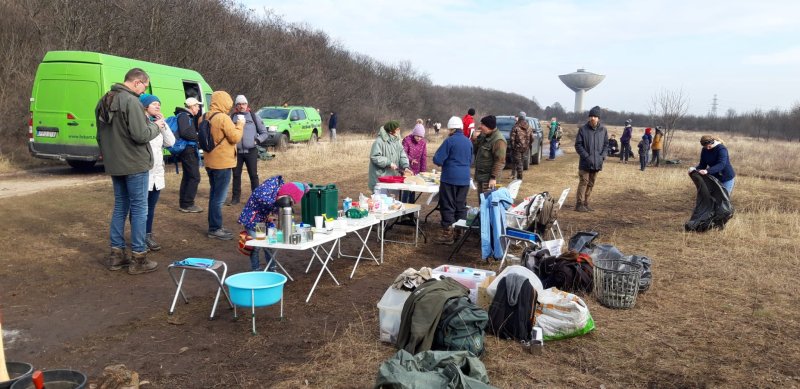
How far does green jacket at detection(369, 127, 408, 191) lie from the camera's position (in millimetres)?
7270

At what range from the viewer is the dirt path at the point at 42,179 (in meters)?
9.48

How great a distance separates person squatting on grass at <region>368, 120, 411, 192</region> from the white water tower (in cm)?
9176

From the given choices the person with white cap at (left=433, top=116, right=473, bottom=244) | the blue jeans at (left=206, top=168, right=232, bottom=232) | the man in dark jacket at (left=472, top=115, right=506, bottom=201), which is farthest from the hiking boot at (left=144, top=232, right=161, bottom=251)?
the man in dark jacket at (left=472, top=115, right=506, bottom=201)

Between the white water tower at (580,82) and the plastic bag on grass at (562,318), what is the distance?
311ft

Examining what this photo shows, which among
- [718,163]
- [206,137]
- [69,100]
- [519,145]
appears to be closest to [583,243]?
[718,163]

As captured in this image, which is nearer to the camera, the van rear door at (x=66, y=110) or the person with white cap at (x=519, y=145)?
the van rear door at (x=66, y=110)

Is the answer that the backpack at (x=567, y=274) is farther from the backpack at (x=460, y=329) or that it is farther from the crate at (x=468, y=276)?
the backpack at (x=460, y=329)

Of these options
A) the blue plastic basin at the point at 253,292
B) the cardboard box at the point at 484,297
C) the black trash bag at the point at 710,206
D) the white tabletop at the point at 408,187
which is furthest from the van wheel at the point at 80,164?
the black trash bag at the point at 710,206

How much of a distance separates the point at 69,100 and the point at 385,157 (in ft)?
23.0

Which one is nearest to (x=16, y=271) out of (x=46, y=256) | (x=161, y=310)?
(x=46, y=256)

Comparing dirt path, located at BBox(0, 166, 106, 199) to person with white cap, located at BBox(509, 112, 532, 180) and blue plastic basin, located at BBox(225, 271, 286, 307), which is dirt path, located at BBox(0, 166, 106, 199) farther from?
person with white cap, located at BBox(509, 112, 532, 180)

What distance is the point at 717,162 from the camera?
25.2 feet

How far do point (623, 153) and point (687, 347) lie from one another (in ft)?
59.3

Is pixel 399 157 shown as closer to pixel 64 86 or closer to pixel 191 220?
pixel 191 220
